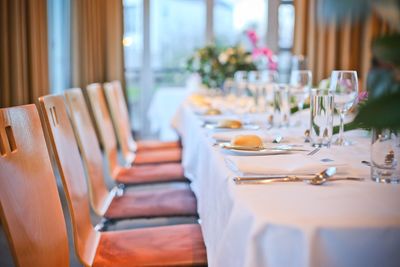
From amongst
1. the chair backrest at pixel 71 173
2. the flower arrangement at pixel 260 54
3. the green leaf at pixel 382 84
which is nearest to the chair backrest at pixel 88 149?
the chair backrest at pixel 71 173

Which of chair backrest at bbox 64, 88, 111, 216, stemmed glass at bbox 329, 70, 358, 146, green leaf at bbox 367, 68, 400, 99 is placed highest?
green leaf at bbox 367, 68, 400, 99

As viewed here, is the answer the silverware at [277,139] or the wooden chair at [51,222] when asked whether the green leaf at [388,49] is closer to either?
the wooden chair at [51,222]

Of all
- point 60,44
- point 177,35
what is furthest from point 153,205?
point 177,35

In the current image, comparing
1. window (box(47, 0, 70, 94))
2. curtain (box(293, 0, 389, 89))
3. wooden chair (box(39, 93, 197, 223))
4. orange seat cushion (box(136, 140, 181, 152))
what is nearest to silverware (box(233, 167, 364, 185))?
wooden chair (box(39, 93, 197, 223))

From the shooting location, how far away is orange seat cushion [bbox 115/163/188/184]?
8.45 ft

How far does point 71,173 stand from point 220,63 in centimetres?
257

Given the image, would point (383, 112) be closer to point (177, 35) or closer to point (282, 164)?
point (282, 164)

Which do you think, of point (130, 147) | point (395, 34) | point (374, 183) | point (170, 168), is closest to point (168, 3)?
point (130, 147)

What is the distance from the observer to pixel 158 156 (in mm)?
3197

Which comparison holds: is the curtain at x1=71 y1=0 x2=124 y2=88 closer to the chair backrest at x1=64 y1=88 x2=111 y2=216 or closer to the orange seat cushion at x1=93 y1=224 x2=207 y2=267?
the chair backrest at x1=64 y1=88 x2=111 y2=216

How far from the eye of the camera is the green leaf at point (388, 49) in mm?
504

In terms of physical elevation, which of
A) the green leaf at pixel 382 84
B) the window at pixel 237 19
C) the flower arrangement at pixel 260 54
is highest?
the window at pixel 237 19

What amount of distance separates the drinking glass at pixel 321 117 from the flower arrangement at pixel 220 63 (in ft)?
7.64

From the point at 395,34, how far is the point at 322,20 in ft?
0.35
